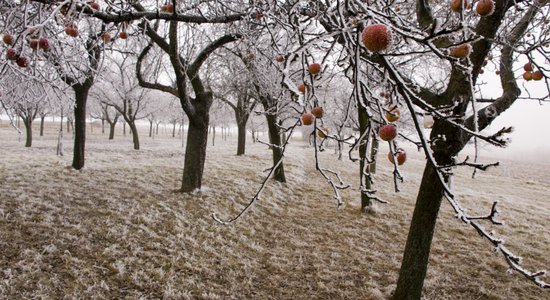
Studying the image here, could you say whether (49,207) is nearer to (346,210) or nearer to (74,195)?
(74,195)

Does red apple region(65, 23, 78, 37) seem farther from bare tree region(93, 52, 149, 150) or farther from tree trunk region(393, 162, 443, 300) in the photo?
bare tree region(93, 52, 149, 150)

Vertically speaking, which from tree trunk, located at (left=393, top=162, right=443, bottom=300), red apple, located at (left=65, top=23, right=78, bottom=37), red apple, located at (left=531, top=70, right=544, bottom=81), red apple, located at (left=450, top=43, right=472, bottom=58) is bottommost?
tree trunk, located at (left=393, top=162, right=443, bottom=300)

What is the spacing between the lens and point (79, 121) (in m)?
10.4

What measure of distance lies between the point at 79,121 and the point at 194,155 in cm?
460

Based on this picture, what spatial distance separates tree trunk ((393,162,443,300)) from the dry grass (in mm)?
637

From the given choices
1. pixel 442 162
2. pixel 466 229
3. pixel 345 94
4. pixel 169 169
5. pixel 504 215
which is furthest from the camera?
pixel 345 94

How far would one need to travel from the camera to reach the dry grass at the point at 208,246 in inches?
187

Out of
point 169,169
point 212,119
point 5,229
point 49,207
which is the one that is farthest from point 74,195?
point 212,119

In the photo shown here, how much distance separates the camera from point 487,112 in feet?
14.1

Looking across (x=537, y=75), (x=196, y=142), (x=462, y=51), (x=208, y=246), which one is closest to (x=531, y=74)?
(x=537, y=75)

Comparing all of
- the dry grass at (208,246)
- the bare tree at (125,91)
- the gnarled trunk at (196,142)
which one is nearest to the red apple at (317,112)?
the dry grass at (208,246)

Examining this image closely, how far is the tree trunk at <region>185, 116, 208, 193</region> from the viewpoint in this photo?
28.2ft

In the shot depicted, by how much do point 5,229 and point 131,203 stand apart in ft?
7.98

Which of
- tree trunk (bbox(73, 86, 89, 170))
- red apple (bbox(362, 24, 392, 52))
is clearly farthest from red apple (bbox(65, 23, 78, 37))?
tree trunk (bbox(73, 86, 89, 170))
